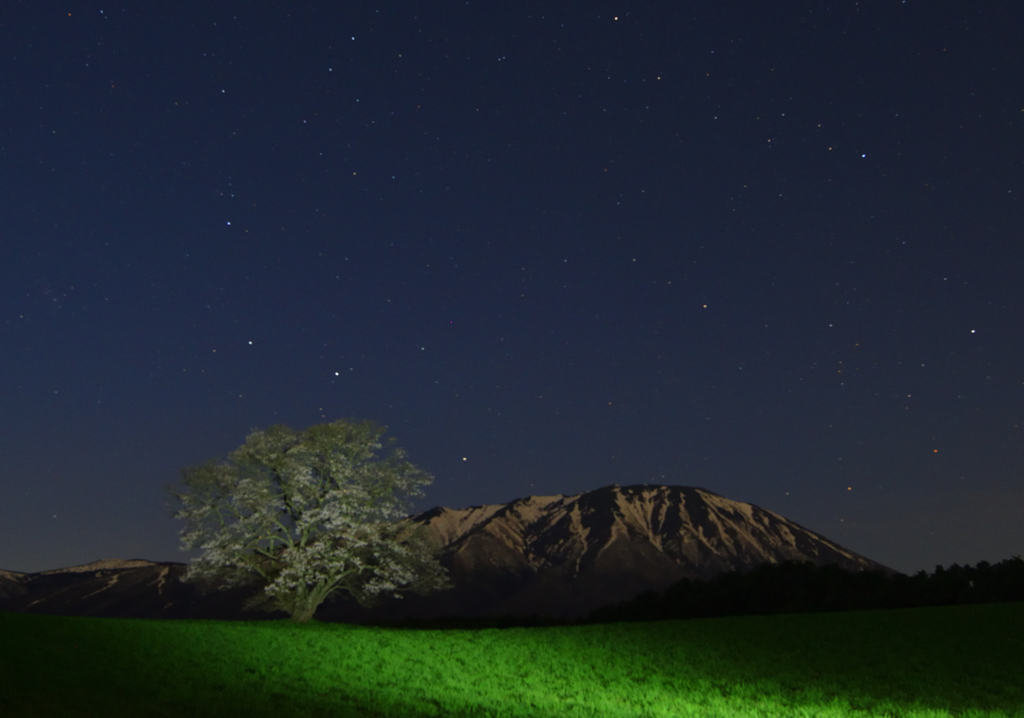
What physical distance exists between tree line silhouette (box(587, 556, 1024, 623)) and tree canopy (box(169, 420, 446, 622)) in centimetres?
2478

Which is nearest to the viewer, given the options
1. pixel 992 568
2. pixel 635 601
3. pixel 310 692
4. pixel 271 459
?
pixel 310 692

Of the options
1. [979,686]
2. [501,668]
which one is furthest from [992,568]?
[501,668]

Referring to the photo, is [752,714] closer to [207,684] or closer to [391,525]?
[207,684]

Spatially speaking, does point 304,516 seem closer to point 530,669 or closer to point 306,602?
point 306,602

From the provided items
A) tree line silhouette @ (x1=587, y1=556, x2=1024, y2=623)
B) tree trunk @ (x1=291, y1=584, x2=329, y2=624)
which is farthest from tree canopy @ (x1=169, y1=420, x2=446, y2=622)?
tree line silhouette @ (x1=587, y1=556, x2=1024, y2=623)

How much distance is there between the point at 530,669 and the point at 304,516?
2172 centimetres

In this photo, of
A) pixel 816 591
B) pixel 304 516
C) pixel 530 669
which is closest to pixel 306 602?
pixel 304 516

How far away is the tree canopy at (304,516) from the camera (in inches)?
1642

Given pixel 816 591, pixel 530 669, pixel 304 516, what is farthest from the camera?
pixel 816 591

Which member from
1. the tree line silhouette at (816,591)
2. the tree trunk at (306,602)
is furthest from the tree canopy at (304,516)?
the tree line silhouette at (816,591)

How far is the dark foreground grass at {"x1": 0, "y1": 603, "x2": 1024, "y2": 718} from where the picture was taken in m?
17.2

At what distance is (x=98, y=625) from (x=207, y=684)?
1573 cm

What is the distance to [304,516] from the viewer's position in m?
42.8

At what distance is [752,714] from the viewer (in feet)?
57.4
